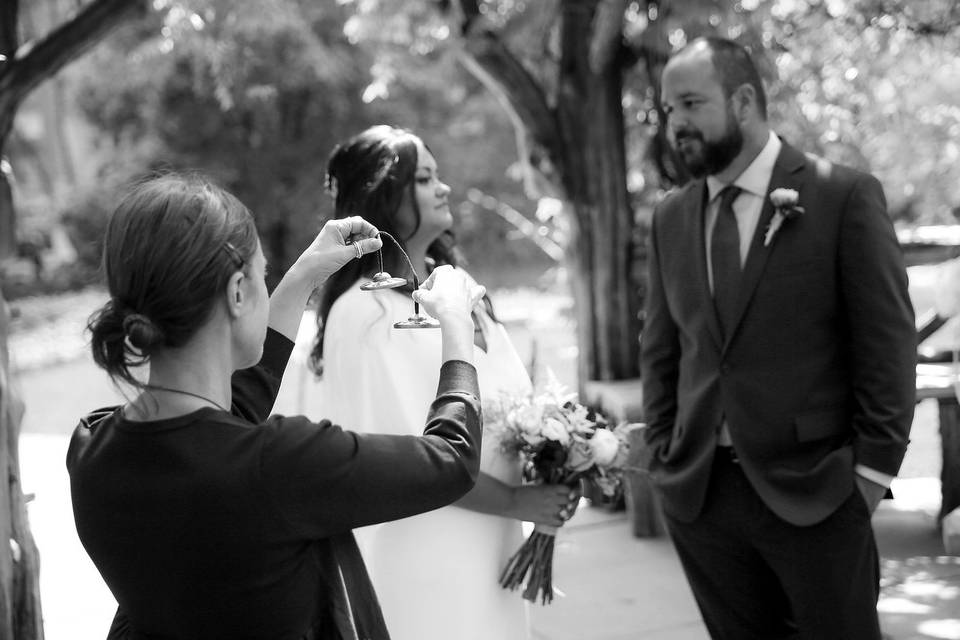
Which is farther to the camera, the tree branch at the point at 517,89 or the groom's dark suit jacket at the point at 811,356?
the tree branch at the point at 517,89

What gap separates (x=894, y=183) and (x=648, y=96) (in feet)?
11.9

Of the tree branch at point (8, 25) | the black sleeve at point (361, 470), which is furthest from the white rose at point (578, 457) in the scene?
the tree branch at point (8, 25)

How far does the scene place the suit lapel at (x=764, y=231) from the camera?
3014mm

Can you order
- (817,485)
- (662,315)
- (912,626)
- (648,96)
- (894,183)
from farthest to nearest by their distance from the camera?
(894,183), (648,96), (912,626), (662,315), (817,485)

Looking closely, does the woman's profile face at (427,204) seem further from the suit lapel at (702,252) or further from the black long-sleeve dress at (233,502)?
the black long-sleeve dress at (233,502)

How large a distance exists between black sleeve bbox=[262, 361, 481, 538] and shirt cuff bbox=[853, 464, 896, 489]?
147cm

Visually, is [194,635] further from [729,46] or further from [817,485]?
[729,46]

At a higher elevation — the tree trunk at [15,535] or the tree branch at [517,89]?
the tree branch at [517,89]

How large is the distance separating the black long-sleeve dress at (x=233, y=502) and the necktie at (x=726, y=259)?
1.47 meters

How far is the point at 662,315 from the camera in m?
3.42

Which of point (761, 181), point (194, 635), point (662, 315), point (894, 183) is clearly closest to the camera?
point (194, 635)

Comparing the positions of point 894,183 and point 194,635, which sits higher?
point 894,183

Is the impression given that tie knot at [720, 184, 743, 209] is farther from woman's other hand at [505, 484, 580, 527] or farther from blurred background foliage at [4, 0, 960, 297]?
blurred background foliage at [4, 0, 960, 297]

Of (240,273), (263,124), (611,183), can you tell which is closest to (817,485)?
(240,273)
